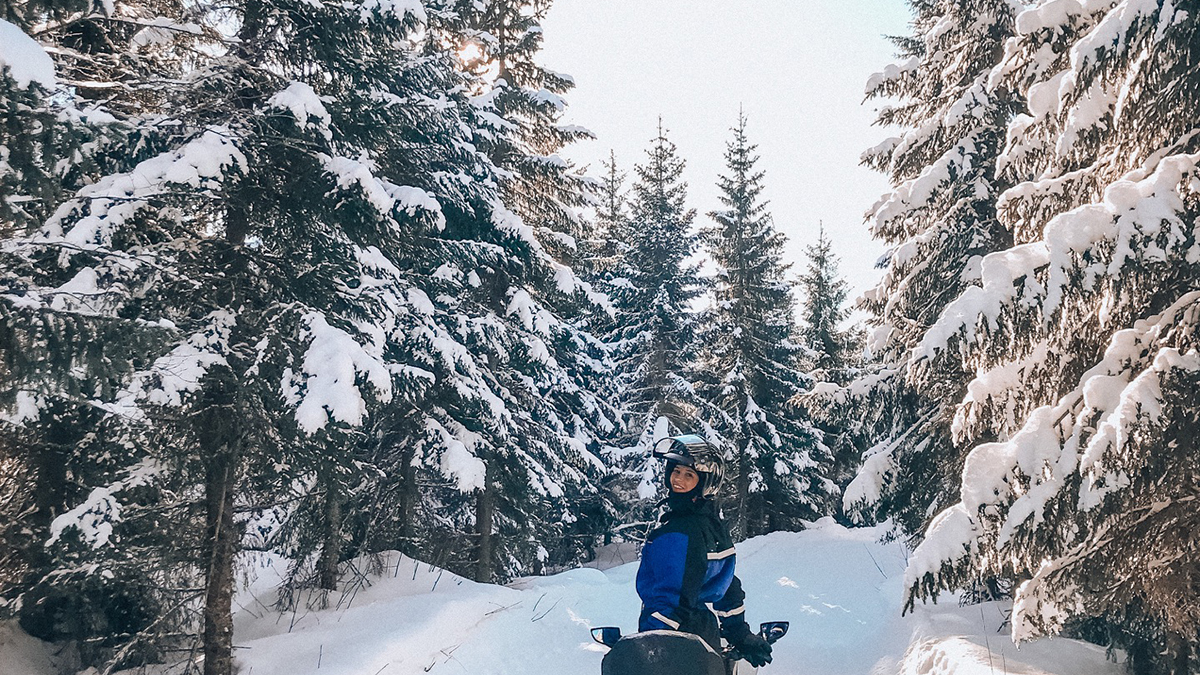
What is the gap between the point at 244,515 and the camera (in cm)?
1013

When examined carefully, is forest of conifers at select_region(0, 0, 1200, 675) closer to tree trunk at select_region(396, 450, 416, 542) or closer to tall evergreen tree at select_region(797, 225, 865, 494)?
tree trunk at select_region(396, 450, 416, 542)

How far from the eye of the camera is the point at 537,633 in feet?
31.2

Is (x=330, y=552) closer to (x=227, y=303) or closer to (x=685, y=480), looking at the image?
(x=227, y=303)

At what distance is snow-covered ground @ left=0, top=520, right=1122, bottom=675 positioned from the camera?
7.16 metres

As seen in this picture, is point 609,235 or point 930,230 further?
point 609,235

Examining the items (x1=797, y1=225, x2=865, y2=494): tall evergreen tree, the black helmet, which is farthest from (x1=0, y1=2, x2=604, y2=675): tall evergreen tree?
(x1=797, y1=225, x2=865, y2=494): tall evergreen tree

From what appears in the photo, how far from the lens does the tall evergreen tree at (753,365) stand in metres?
26.0

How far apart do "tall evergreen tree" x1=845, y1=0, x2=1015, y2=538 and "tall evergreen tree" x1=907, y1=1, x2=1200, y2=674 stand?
4209mm

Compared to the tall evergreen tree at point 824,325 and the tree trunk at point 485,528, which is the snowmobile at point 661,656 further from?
the tall evergreen tree at point 824,325

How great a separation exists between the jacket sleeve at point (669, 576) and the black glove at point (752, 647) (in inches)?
18.0

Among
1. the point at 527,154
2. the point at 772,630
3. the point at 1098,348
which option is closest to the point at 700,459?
the point at 772,630

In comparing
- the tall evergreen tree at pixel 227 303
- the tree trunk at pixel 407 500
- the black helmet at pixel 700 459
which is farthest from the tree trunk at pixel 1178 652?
the tree trunk at pixel 407 500

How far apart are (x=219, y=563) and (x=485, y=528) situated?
822 cm

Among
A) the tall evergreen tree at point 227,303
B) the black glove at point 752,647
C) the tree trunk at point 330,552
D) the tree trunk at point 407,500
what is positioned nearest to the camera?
the black glove at point 752,647
